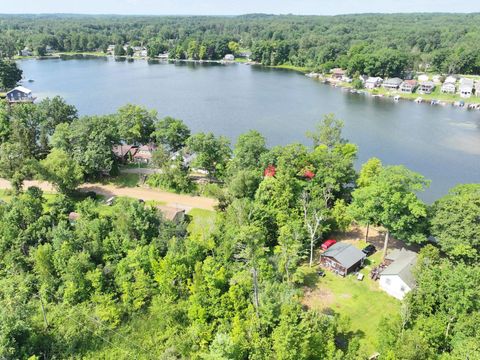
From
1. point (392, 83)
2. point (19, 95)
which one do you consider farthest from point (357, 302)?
point (392, 83)

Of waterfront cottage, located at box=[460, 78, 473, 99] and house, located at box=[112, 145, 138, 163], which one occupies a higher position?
waterfront cottage, located at box=[460, 78, 473, 99]

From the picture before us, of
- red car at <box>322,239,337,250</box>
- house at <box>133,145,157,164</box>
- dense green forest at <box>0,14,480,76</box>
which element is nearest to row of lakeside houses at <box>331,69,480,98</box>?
dense green forest at <box>0,14,480,76</box>

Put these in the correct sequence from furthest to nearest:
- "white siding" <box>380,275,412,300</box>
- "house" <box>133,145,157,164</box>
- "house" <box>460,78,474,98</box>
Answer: "house" <box>460,78,474,98</box> < "house" <box>133,145,157,164</box> < "white siding" <box>380,275,412,300</box>

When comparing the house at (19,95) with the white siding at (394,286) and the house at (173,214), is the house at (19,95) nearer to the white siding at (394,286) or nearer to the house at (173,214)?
the house at (173,214)

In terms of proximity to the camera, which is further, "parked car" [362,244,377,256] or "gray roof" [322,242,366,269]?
"parked car" [362,244,377,256]

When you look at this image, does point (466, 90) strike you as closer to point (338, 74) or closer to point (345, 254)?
point (338, 74)

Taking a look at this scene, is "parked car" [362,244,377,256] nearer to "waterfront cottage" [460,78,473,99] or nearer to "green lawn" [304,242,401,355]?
"green lawn" [304,242,401,355]
